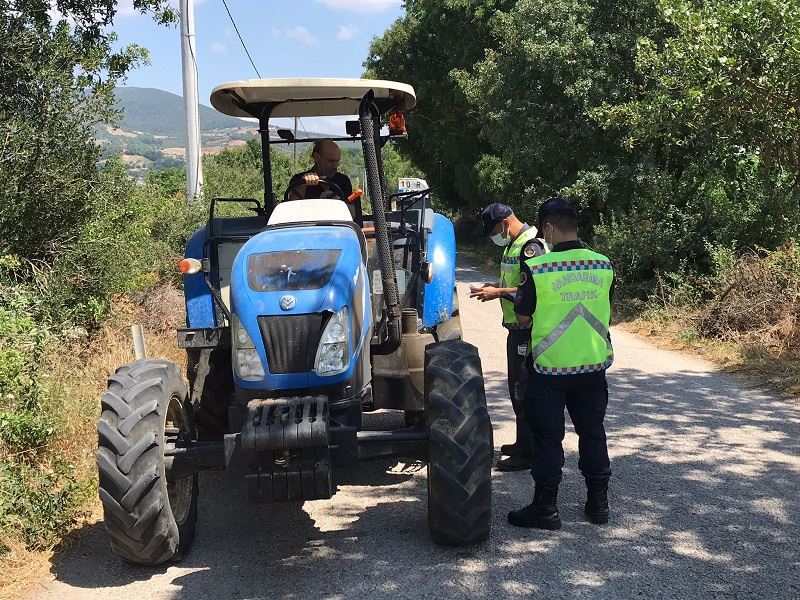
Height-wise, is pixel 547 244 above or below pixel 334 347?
above

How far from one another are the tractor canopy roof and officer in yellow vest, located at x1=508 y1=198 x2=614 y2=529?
5.31 ft

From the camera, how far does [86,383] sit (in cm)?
648

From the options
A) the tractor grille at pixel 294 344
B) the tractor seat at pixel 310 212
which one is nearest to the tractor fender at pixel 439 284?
the tractor seat at pixel 310 212

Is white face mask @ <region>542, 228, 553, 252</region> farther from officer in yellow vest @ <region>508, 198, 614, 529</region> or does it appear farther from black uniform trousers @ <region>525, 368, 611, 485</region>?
black uniform trousers @ <region>525, 368, 611, 485</region>

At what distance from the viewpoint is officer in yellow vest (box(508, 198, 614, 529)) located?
4.75m

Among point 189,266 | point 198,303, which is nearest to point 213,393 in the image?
point 198,303

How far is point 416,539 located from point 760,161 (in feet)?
32.0

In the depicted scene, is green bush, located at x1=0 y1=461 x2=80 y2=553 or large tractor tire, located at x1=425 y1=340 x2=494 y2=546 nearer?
large tractor tire, located at x1=425 y1=340 x2=494 y2=546

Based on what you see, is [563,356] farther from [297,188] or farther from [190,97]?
[190,97]

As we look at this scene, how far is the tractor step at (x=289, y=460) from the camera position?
159 inches

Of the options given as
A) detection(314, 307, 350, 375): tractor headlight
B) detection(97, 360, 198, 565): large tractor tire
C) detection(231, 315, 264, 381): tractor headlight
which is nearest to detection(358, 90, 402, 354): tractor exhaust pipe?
detection(314, 307, 350, 375): tractor headlight

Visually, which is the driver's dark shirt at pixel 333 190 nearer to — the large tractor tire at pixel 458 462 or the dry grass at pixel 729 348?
the large tractor tire at pixel 458 462

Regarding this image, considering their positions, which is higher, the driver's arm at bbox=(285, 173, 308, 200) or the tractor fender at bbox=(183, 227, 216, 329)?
the driver's arm at bbox=(285, 173, 308, 200)

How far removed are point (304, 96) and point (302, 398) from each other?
2752 millimetres
